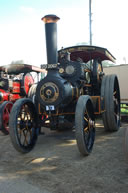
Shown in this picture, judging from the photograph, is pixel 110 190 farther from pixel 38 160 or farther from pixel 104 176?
pixel 38 160

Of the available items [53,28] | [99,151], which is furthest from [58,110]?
[53,28]

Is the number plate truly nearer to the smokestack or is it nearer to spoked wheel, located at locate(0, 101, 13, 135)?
the smokestack

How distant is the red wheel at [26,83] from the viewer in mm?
8336

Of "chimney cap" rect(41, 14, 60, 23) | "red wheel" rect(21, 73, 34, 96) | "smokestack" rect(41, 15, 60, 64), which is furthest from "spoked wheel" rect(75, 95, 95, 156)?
"red wheel" rect(21, 73, 34, 96)

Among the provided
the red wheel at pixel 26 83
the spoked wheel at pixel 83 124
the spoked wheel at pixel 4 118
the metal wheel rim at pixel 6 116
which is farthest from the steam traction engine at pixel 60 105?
the red wheel at pixel 26 83

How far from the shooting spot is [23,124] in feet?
12.5

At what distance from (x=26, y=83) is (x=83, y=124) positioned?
570cm

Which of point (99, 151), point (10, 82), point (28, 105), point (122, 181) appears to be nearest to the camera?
point (122, 181)

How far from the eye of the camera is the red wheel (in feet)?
27.3

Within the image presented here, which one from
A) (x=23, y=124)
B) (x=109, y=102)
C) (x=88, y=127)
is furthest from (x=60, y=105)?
(x=109, y=102)

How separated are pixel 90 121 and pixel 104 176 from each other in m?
1.29

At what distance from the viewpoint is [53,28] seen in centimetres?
384

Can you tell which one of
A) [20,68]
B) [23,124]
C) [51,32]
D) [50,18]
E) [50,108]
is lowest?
[23,124]

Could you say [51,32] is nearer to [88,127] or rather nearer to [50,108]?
[50,108]
